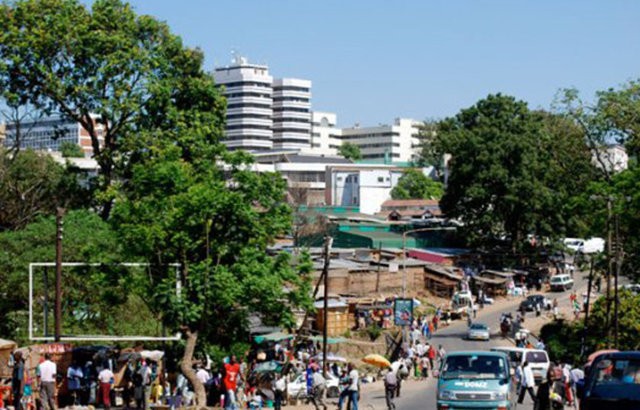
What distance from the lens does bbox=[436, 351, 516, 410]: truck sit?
2350 centimetres

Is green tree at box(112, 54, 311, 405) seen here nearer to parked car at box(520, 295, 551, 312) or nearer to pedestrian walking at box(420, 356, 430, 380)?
pedestrian walking at box(420, 356, 430, 380)

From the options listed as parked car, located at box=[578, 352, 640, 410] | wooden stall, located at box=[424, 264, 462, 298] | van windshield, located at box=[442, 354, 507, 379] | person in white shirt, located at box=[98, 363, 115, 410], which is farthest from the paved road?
parked car, located at box=[578, 352, 640, 410]

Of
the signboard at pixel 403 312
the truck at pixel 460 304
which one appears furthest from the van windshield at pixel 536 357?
the truck at pixel 460 304

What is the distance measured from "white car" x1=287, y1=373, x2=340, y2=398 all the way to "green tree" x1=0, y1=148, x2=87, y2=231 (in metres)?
16.9

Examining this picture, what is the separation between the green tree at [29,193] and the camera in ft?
165

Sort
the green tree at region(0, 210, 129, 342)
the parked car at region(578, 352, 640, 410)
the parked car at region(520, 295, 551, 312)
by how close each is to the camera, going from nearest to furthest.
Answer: the parked car at region(578, 352, 640, 410), the green tree at region(0, 210, 129, 342), the parked car at region(520, 295, 551, 312)

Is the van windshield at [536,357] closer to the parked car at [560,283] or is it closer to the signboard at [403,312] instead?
the signboard at [403,312]

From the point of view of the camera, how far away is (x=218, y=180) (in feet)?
107

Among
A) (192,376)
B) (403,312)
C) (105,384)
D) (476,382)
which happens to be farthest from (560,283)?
(476,382)

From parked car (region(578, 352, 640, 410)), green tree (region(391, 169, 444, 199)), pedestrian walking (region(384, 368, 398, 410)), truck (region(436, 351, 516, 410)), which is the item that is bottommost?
pedestrian walking (region(384, 368, 398, 410))

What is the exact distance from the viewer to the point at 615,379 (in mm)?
19578

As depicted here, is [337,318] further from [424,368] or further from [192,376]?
[192,376]

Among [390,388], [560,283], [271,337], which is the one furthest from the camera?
[560,283]

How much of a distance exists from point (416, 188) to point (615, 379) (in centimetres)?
12026
